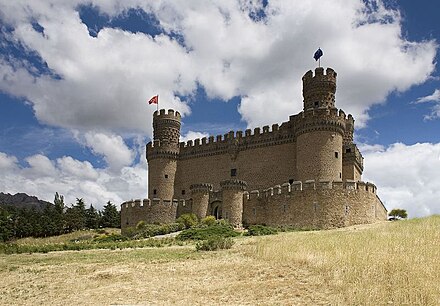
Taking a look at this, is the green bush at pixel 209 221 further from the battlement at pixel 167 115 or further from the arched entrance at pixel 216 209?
the battlement at pixel 167 115

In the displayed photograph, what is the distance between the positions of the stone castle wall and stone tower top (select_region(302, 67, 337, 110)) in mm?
8903

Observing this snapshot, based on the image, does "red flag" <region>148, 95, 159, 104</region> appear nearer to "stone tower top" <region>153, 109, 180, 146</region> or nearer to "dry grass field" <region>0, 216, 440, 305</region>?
"stone tower top" <region>153, 109, 180, 146</region>

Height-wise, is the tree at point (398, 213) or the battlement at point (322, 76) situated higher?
the battlement at point (322, 76)

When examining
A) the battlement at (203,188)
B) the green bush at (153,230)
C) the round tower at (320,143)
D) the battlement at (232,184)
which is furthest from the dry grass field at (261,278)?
the battlement at (203,188)

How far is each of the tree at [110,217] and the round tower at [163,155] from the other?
22.3 meters

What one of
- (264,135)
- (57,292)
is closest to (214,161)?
(264,135)

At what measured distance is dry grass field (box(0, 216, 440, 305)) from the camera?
9836mm

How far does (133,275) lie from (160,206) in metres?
26.1

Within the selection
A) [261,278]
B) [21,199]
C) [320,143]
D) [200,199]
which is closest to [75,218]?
[200,199]

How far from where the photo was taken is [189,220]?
34938 mm

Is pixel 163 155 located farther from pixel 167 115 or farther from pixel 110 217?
pixel 110 217

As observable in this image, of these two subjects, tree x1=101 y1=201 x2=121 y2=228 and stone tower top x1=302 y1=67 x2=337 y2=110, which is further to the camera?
tree x1=101 y1=201 x2=121 y2=228

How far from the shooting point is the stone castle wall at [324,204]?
2936cm

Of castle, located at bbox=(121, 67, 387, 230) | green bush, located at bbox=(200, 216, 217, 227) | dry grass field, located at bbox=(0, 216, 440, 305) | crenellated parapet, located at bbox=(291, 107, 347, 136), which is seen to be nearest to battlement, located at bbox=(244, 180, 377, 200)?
castle, located at bbox=(121, 67, 387, 230)
